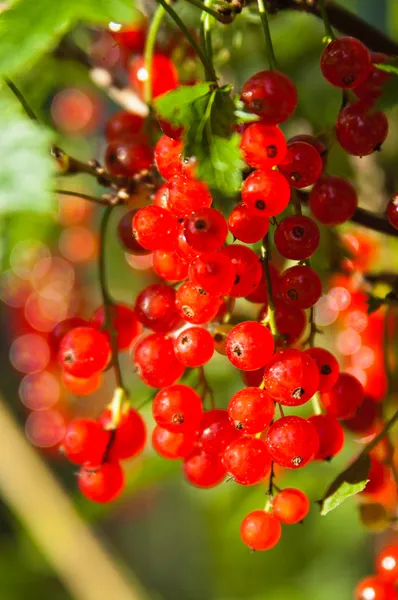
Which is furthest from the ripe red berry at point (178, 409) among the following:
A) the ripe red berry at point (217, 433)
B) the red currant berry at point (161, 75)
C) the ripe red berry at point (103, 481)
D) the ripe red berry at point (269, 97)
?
the red currant berry at point (161, 75)

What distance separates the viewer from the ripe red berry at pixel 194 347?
1.95ft

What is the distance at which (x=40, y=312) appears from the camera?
1444 mm

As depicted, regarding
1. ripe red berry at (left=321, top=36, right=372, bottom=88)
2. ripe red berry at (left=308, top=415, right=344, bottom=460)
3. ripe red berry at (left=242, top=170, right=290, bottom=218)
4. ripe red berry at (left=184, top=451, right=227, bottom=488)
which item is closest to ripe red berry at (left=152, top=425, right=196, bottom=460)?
ripe red berry at (left=184, top=451, right=227, bottom=488)

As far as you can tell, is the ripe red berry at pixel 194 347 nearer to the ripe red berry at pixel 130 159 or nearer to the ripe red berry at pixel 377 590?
the ripe red berry at pixel 130 159

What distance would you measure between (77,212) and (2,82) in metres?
0.98

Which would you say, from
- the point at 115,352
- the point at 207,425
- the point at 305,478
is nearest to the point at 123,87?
the point at 115,352

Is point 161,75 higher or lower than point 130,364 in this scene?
higher

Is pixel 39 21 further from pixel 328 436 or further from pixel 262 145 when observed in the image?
pixel 328 436

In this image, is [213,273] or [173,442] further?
[173,442]

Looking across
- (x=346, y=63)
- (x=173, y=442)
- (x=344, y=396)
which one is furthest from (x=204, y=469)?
(x=346, y=63)

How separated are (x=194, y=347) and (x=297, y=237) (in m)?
0.12

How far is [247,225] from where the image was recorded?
0.55 metres

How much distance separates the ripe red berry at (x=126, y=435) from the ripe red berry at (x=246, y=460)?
169 millimetres

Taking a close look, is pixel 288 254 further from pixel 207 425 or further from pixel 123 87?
pixel 123 87
